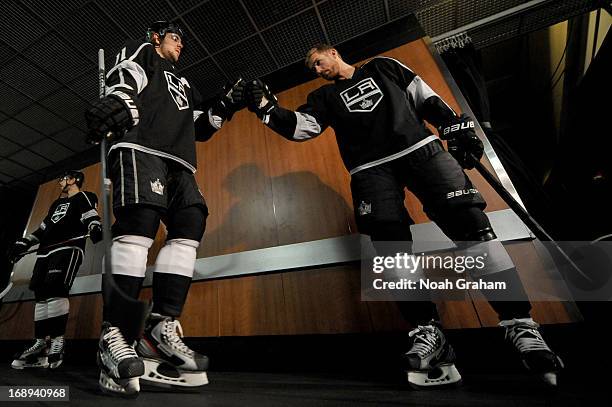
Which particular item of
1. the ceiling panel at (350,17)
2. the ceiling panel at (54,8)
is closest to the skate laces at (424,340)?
the ceiling panel at (350,17)

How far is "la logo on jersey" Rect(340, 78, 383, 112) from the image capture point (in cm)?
145

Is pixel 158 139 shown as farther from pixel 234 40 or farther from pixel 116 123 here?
pixel 234 40

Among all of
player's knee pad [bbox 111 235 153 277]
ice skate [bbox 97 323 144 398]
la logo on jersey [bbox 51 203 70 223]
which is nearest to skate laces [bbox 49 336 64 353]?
la logo on jersey [bbox 51 203 70 223]

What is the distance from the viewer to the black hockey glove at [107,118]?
1.08 m

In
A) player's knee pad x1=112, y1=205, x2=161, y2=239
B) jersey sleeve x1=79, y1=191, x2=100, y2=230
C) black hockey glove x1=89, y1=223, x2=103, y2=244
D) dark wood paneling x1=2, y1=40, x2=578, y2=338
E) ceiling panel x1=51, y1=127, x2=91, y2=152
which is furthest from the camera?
ceiling panel x1=51, y1=127, x2=91, y2=152

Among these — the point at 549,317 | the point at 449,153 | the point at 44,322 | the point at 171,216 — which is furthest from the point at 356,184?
the point at 44,322

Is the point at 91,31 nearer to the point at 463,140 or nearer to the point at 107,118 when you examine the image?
the point at 107,118

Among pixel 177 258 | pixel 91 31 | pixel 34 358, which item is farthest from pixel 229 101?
pixel 34 358

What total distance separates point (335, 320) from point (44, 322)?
2.39m

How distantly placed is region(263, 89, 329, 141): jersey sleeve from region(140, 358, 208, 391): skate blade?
4.01ft

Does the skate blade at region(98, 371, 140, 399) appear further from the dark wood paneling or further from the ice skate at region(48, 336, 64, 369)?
the ice skate at region(48, 336, 64, 369)

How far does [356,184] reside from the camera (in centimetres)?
135

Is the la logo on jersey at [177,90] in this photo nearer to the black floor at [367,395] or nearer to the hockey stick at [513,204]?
the black floor at [367,395]

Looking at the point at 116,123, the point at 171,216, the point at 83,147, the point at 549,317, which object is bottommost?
the point at 549,317
